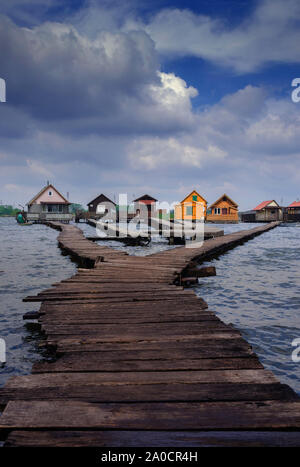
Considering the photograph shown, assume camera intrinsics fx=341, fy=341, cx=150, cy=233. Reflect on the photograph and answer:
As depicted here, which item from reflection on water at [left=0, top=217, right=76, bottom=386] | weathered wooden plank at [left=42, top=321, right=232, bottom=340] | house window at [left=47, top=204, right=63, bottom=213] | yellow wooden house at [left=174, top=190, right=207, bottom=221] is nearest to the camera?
weathered wooden plank at [left=42, top=321, right=232, bottom=340]

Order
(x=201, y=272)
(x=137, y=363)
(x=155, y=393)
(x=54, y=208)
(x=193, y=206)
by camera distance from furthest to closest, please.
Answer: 1. (x=193, y=206)
2. (x=54, y=208)
3. (x=201, y=272)
4. (x=137, y=363)
5. (x=155, y=393)

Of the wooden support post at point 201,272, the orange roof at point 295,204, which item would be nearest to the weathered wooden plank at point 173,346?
the wooden support post at point 201,272

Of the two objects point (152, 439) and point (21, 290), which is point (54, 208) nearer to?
point (21, 290)

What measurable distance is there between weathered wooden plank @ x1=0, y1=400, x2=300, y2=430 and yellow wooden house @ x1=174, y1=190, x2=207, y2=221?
62.7 meters

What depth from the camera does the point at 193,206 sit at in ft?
212

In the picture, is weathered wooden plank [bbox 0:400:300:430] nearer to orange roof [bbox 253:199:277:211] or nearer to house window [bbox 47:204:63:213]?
house window [bbox 47:204:63:213]

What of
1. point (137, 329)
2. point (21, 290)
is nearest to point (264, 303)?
point (137, 329)

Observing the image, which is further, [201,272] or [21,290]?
[201,272]

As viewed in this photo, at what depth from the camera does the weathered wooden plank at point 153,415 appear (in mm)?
2348

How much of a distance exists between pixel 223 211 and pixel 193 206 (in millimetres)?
8431

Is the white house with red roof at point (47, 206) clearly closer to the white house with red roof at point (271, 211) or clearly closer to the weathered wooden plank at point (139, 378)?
the white house with red roof at point (271, 211)

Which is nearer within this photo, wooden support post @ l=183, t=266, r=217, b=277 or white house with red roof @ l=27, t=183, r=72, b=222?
wooden support post @ l=183, t=266, r=217, b=277

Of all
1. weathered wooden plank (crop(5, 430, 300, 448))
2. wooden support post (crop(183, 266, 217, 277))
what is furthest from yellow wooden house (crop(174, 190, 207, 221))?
weathered wooden plank (crop(5, 430, 300, 448))

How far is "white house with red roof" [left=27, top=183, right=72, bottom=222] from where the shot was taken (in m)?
61.5
